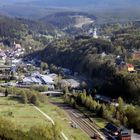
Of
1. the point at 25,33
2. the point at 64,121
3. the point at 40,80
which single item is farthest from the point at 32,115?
the point at 25,33

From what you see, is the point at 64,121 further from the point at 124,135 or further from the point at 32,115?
the point at 124,135

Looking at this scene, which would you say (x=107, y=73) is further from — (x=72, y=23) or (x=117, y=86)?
(x=72, y=23)

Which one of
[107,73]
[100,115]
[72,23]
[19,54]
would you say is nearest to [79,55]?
[107,73]

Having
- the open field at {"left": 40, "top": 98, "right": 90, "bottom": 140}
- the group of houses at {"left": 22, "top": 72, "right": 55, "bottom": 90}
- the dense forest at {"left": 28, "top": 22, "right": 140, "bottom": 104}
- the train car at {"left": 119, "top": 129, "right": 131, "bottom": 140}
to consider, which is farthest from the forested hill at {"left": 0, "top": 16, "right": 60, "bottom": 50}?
the train car at {"left": 119, "top": 129, "right": 131, "bottom": 140}

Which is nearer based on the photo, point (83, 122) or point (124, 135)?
point (124, 135)

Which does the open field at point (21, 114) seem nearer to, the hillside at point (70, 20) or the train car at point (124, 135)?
the train car at point (124, 135)

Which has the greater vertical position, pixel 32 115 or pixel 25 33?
pixel 32 115

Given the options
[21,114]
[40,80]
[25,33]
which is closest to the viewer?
[21,114]

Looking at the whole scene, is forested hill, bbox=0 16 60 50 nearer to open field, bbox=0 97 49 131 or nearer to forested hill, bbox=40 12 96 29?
forested hill, bbox=40 12 96 29

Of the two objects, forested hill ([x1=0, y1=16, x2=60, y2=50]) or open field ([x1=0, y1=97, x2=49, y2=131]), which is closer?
open field ([x1=0, y1=97, x2=49, y2=131])
